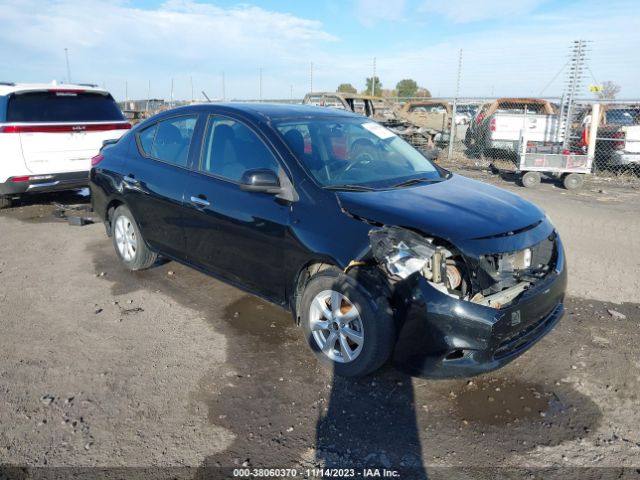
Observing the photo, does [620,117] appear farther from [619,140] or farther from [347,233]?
[347,233]

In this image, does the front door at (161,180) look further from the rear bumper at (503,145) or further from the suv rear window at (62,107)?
the rear bumper at (503,145)

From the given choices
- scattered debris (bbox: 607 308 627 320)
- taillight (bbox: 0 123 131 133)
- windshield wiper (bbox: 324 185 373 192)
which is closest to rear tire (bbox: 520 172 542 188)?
scattered debris (bbox: 607 308 627 320)

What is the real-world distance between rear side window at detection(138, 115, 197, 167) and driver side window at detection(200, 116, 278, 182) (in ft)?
0.92

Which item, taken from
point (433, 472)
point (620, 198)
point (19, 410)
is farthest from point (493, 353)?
point (620, 198)

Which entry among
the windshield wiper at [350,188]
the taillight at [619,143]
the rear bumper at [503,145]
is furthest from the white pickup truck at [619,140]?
the windshield wiper at [350,188]

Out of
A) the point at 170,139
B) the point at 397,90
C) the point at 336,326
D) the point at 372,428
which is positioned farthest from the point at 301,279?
the point at 397,90

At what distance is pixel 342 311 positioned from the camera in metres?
3.37

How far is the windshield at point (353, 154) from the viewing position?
149 inches

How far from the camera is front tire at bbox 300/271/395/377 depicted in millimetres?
3135

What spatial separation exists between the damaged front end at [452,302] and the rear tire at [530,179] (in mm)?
7978

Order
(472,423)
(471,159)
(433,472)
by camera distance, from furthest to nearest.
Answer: (471,159), (472,423), (433,472)

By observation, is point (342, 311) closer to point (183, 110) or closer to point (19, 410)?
point (19, 410)

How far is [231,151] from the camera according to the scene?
4.13m

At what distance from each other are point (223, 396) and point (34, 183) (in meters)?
5.74
